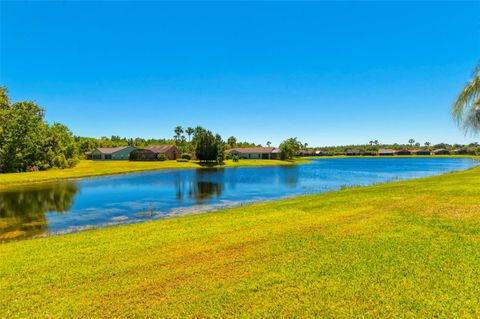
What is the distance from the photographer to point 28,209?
63.8 feet

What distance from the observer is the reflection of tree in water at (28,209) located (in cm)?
1391

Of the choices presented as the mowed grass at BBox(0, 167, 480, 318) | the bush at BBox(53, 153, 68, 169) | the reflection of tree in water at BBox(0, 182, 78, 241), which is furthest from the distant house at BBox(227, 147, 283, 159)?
the mowed grass at BBox(0, 167, 480, 318)

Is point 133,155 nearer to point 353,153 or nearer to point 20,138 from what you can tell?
point 20,138

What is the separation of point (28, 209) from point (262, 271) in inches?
785

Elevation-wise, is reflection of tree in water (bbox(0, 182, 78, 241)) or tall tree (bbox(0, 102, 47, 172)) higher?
tall tree (bbox(0, 102, 47, 172))

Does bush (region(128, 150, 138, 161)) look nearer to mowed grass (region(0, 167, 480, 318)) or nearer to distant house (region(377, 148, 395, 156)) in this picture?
mowed grass (region(0, 167, 480, 318))

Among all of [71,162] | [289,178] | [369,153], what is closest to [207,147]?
[71,162]

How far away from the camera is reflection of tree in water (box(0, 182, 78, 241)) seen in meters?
13.9

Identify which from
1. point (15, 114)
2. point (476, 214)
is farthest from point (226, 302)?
point (15, 114)

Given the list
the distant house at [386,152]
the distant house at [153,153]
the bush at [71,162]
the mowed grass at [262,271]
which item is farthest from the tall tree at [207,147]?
the distant house at [386,152]

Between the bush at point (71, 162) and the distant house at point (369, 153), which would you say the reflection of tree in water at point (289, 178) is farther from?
the distant house at point (369, 153)

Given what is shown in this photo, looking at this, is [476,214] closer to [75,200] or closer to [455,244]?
[455,244]

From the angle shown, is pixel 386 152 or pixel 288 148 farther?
pixel 386 152

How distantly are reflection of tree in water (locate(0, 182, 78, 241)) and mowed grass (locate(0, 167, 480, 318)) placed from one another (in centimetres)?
459
